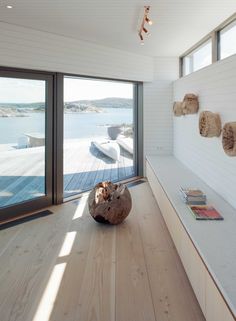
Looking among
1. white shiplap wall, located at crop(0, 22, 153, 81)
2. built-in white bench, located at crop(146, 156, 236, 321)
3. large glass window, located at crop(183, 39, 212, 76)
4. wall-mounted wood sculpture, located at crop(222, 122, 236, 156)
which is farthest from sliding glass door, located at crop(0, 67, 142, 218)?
wall-mounted wood sculpture, located at crop(222, 122, 236, 156)

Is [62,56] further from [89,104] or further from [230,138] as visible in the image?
[230,138]

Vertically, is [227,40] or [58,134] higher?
[227,40]

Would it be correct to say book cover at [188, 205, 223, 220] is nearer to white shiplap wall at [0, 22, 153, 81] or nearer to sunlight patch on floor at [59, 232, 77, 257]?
sunlight patch on floor at [59, 232, 77, 257]

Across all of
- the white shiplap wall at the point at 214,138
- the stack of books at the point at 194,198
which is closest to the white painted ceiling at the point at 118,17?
the white shiplap wall at the point at 214,138

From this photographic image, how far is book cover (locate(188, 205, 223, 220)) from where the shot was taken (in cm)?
240

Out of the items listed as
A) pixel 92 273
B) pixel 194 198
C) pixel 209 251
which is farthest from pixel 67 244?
pixel 209 251

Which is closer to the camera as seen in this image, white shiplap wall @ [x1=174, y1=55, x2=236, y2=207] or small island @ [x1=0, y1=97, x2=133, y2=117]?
white shiplap wall @ [x1=174, y1=55, x2=236, y2=207]

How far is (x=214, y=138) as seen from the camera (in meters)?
3.25

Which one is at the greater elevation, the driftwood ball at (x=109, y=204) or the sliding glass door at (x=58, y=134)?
the sliding glass door at (x=58, y=134)

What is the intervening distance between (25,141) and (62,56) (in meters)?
1.41

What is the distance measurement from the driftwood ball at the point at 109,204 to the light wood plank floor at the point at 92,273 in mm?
147

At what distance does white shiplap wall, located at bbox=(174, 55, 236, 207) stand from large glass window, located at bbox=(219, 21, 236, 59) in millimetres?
343

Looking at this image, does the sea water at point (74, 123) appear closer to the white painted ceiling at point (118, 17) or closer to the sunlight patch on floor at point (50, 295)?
the white painted ceiling at point (118, 17)

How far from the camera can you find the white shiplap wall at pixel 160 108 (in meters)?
5.62
